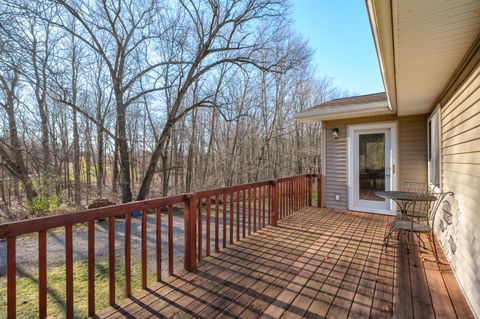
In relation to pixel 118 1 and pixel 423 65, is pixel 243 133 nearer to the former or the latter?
pixel 118 1

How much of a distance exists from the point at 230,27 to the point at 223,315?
390 inches

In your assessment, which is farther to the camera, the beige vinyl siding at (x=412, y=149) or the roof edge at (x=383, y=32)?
the beige vinyl siding at (x=412, y=149)

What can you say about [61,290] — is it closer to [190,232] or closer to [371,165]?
[190,232]

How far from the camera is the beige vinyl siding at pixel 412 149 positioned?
505 centimetres

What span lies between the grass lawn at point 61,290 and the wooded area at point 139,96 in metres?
4.34

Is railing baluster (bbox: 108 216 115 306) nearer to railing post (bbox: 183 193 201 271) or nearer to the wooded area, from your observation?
railing post (bbox: 183 193 201 271)

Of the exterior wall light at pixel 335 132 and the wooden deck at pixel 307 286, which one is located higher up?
the exterior wall light at pixel 335 132

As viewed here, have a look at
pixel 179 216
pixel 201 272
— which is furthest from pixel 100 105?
pixel 201 272

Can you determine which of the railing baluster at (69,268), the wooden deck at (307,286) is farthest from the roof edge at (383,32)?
the railing baluster at (69,268)

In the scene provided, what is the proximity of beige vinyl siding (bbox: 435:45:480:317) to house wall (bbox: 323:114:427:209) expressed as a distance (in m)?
1.91

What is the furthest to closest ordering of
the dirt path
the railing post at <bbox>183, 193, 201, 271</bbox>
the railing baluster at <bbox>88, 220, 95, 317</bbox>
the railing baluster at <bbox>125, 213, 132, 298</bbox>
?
1. the dirt path
2. the railing post at <bbox>183, 193, 201, 271</bbox>
3. the railing baluster at <bbox>125, 213, 132, 298</bbox>
4. the railing baluster at <bbox>88, 220, 95, 317</bbox>

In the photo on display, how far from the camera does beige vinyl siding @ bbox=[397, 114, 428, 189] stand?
16.6ft

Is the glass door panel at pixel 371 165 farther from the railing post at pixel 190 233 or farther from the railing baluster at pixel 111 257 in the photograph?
the railing baluster at pixel 111 257

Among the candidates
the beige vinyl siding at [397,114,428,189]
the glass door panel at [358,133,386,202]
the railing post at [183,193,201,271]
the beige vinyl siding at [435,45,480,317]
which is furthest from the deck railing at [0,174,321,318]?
the beige vinyl siding at [397,114,428,189]
